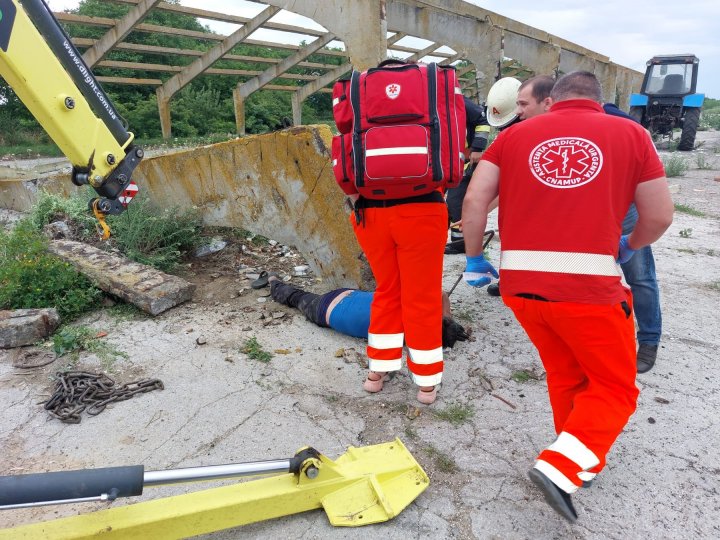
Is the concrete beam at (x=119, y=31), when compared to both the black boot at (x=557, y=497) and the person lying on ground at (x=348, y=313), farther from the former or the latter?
the black boot at (x=557, y=497)

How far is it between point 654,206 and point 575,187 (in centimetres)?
Answer: 31

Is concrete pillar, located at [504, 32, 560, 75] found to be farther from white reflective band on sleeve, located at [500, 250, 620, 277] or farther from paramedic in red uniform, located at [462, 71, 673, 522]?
white reflective band on sleeve, located at [500, 250, 620, 277]

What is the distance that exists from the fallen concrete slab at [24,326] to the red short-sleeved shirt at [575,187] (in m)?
3.32

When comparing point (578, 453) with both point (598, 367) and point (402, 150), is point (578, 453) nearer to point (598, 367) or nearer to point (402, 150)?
point (598, 367)

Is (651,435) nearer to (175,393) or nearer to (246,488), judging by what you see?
(246,488)

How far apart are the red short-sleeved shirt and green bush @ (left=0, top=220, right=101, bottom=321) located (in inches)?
136

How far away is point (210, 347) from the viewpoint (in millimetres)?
3332

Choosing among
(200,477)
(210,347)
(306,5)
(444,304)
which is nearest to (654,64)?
(306,5)

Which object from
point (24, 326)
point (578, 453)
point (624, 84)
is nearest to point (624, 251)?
point (578, 453)

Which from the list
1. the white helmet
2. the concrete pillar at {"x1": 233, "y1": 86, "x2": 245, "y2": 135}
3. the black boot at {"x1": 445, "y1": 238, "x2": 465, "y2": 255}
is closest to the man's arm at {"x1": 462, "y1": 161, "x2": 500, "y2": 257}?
the white helmet

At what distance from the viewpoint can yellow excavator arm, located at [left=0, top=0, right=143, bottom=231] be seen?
2566mm

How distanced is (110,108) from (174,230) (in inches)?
67.0

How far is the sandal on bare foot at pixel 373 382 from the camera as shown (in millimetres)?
2816

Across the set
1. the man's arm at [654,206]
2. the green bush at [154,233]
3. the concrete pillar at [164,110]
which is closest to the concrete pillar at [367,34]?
the green bush at [154,233]
